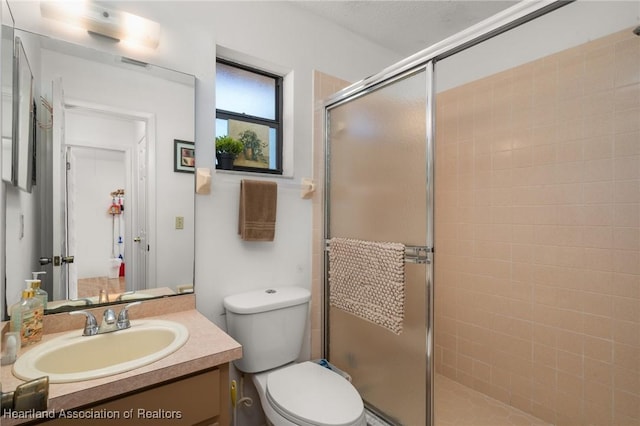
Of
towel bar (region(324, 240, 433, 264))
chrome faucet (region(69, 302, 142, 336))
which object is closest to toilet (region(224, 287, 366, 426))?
chrome faucet (region(69, 302, 142, 336))

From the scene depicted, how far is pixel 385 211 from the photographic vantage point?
1661 mm

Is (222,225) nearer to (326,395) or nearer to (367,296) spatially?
(367,296)

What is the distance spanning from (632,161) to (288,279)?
1.80m

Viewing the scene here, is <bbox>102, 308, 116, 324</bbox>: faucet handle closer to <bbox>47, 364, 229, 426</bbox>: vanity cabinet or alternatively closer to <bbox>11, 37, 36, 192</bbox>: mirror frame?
<bbox>47, 364, 229, 426</bbox>: vanity cabinet

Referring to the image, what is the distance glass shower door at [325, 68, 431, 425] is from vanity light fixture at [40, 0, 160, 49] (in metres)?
1.02

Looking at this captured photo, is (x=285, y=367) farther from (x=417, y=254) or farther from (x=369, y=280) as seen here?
(x=417, y=254)

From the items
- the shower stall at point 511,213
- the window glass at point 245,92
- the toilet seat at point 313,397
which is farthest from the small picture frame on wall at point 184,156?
the toilet seat at point 313,397

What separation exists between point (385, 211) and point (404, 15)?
4.10ft

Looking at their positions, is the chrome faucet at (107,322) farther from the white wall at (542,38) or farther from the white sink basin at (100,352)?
the white wall at (542,38)

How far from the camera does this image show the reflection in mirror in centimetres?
126

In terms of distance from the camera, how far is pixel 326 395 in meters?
1.40

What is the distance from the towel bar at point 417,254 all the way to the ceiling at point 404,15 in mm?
1416

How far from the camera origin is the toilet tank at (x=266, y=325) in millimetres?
1558

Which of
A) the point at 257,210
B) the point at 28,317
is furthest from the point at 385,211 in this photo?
the point at 28,317
